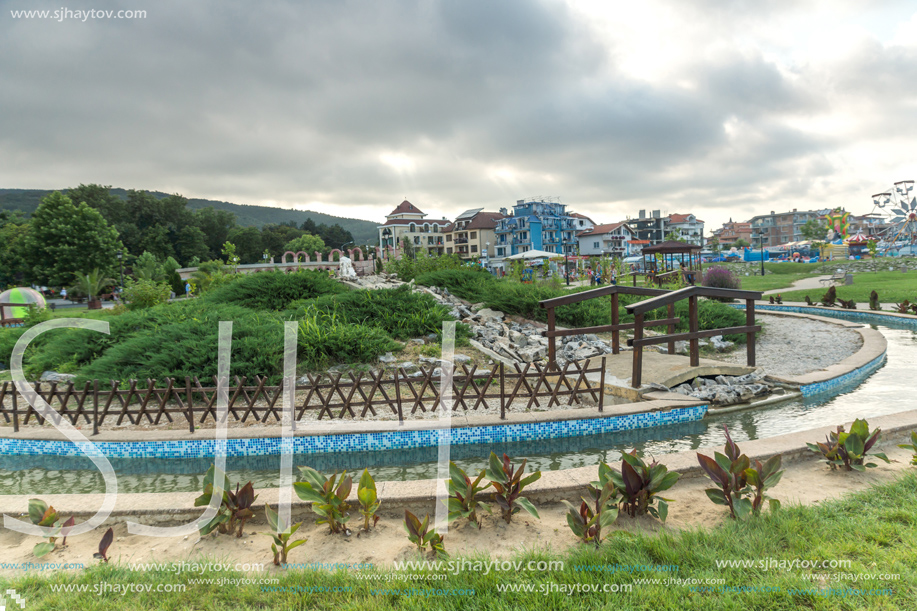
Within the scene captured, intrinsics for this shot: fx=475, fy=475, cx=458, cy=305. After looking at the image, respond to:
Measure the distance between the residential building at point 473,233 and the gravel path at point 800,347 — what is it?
6203 cm

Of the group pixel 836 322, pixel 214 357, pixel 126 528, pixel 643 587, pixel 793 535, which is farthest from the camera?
pixel 836 322

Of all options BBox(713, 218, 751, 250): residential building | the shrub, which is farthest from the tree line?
BBox(713, 218, 751, 250): residential building

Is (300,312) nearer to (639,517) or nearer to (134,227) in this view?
(639,517)

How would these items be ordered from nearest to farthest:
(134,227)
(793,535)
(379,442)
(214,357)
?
1. (793,535)
2. (379,442)
3. (214,357)
4. (134,227)

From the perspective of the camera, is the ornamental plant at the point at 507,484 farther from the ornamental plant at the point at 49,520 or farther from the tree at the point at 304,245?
the tree at the point at 304,245

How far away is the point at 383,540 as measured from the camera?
3.09m

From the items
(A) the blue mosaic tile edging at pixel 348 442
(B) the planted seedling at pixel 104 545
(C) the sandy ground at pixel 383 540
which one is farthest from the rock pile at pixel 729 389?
(B) the planted seedling at pixel 104 545

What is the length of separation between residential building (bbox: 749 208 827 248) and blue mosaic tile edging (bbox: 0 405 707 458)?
403 feet

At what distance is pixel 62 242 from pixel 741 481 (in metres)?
49.6

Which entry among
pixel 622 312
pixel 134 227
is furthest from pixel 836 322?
pixel 134 227

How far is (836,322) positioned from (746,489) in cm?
1262

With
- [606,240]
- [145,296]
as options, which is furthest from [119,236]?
[606,240]

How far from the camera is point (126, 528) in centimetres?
345

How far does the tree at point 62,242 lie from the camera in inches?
1507
